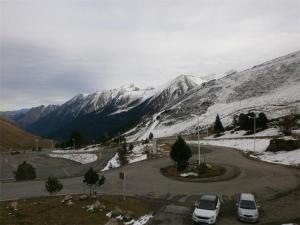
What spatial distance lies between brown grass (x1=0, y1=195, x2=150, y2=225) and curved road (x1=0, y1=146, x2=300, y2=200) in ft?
11.6

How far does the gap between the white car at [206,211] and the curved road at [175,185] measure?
7023mm

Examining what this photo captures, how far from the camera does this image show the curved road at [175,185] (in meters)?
35.3

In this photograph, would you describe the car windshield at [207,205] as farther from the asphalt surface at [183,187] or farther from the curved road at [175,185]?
the curved road at [175,185]

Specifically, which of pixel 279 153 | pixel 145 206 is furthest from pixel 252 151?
pixel 145 206

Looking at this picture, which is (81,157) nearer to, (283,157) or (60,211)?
(283,157)

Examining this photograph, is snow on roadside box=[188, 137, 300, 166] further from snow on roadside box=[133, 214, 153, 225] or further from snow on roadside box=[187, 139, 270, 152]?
snow on roadside box=[133, 214, 153, 225]

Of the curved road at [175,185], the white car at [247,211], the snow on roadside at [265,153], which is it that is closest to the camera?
the white car at [247,211]

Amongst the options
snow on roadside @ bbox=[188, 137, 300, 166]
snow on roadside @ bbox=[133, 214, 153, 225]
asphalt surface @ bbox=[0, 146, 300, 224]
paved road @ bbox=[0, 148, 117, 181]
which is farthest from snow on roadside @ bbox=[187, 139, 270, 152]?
snow on roadside @ bbox=[133, 214, 153, 225]

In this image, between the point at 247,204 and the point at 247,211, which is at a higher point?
the point at 247,204

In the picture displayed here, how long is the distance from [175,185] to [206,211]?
1240 centimetres

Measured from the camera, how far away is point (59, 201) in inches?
1257

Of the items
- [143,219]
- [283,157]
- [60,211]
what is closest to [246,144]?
[283,157]

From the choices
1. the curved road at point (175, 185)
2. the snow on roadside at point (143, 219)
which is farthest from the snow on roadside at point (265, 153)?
the snow on roadside at point (143, 219)

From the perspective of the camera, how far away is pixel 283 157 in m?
51.1
